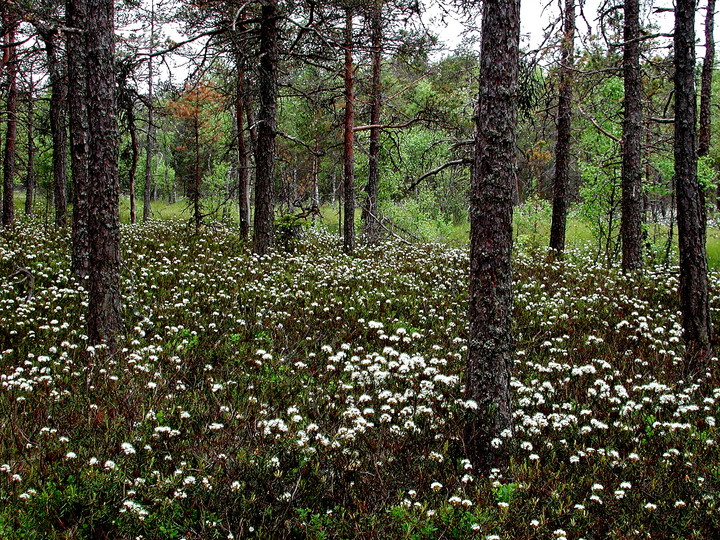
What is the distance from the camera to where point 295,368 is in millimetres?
6828

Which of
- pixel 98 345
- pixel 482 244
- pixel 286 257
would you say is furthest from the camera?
pixel 286 257

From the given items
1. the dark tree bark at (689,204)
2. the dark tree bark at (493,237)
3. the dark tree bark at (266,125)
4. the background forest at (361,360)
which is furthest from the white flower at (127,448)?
the dark tree bark at (266,125)

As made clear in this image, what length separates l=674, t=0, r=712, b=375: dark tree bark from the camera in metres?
7.61

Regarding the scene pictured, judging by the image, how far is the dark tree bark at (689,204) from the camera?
761 cm

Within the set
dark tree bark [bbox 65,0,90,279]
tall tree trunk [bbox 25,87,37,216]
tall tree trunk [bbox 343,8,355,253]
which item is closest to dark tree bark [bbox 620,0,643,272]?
tall tree trunk [bbox 343,8,355,253]

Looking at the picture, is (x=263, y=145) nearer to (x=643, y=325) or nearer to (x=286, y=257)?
(x=286, y=257)

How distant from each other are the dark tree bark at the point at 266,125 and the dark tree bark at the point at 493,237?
8.86 metres

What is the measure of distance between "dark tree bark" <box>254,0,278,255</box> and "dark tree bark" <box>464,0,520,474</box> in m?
8.86

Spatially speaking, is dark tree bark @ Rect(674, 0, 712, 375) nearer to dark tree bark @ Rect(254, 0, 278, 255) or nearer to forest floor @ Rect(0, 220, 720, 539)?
forest floor @ Rect(0, 220, 720, 539)

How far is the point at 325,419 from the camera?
17.1ft

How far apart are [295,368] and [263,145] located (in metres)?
7.96

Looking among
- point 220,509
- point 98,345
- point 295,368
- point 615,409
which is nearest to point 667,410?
point 615,409

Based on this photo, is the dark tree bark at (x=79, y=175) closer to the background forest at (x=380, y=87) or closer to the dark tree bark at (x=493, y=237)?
the background forest at (x=380, y=87)

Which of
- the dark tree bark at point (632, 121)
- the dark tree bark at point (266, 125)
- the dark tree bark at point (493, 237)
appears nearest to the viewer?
the dark tree bark at point (493, 237)
